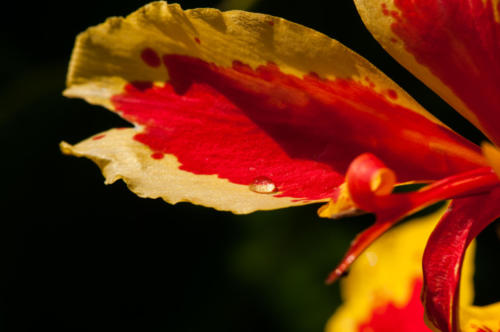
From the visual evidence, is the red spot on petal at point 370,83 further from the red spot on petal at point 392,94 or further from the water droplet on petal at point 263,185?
the water droplet on petal at point 263,185

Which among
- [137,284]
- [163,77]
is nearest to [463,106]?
[163,77]

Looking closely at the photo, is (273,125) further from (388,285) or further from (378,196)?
(388,285)

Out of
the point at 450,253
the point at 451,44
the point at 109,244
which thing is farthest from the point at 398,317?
the point at 109,244

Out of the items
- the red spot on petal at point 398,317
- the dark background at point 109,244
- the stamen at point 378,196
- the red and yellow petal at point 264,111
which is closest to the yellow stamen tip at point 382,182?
the stamen at point 378,196

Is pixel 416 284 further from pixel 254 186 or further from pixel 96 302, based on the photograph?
pixel 96 302

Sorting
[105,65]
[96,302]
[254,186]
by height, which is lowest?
[96,302]

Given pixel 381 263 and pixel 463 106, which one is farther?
pixel 381 263

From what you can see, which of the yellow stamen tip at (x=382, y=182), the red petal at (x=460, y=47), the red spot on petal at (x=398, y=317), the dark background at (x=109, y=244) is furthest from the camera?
the dark background at (x=109, y=244)
